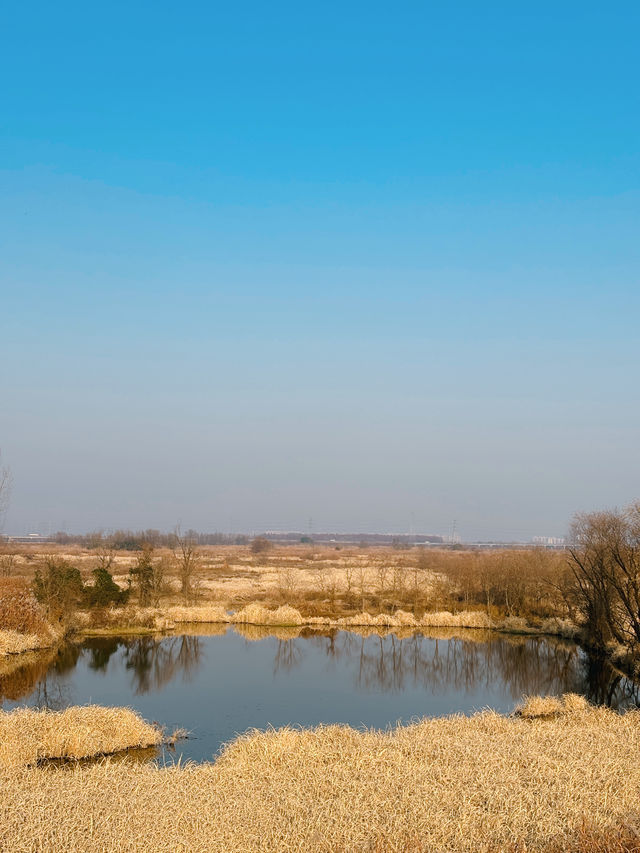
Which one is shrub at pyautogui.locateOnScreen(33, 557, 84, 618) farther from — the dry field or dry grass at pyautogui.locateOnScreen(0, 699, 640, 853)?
dry grass at pyautogui.locateOnScreen(0, 699, 640, 853)

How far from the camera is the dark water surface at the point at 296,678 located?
75.5 ft

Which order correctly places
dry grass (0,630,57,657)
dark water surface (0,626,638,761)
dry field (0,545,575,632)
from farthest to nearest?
dry field (0,545,575,632) < dry grass (0,630,57,657) < dark water surface (0,626,638,761)

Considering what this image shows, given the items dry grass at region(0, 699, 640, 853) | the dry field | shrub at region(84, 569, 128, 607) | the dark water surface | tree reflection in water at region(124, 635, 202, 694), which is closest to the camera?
dry grass at region(0, 699, 640, 853)

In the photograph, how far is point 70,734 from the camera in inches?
685

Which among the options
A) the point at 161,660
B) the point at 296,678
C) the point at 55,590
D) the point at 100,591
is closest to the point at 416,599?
the point at 296,678

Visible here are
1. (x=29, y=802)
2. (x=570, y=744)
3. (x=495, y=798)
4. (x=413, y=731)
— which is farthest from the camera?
(x=413, y=731)

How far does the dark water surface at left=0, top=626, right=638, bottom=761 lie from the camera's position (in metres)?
23.0

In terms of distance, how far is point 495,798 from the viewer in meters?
11.8

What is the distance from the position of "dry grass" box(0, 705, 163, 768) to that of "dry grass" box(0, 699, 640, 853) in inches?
108

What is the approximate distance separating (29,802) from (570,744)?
11.4 meters

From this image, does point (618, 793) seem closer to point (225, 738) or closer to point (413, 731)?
point (413, 731)

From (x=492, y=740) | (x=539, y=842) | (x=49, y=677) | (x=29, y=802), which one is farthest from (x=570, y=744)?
(x=49, y=677)

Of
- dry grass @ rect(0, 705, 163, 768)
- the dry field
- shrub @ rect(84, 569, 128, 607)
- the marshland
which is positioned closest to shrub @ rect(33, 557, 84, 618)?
the marshland

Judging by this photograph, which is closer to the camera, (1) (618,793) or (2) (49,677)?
(1) (618,793)
